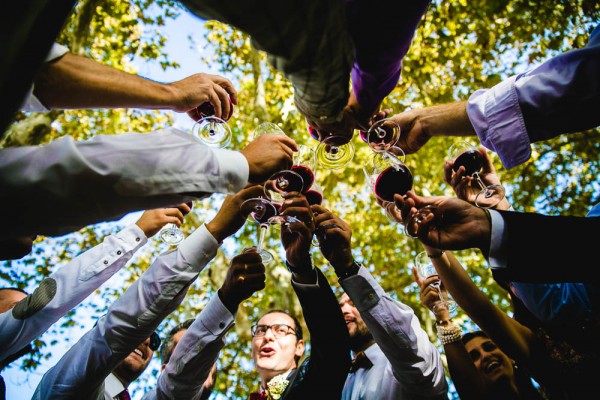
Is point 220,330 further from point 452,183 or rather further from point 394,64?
point 394,64

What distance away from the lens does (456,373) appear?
8.79 feet

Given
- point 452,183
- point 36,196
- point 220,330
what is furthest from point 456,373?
point 36,196

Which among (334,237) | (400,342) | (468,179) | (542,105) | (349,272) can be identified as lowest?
(400,342)

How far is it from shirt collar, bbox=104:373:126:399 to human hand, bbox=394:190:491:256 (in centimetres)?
291

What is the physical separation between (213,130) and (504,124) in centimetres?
153

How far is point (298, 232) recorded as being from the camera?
7.27ft

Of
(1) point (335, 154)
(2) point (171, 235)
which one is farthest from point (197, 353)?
(1) point (335, 154)

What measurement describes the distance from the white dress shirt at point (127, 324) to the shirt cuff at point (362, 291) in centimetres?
90

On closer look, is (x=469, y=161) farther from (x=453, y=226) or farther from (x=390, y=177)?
(x=453, y=226)

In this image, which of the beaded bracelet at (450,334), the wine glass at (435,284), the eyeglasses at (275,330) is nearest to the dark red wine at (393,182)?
the wine glass at (435,284)

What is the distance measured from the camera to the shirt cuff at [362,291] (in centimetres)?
244

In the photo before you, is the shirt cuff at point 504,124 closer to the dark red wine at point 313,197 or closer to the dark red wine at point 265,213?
the dark red wine at point 313,197

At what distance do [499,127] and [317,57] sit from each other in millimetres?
1047

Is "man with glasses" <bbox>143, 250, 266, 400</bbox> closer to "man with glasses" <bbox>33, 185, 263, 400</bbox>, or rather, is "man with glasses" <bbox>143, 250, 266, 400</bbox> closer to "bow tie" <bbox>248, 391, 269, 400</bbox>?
"man with glasses" <bbox>33, 185, 263, 400</bbox>
